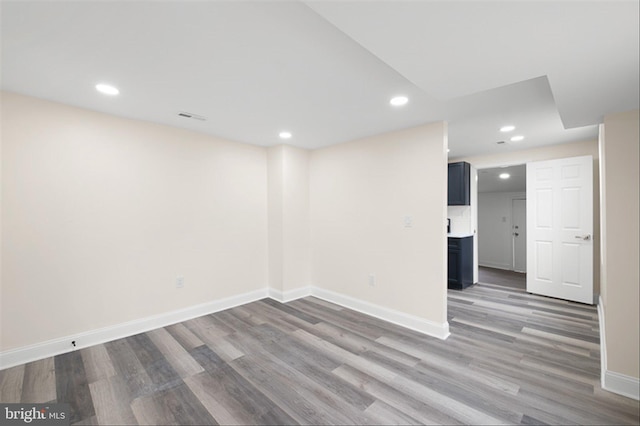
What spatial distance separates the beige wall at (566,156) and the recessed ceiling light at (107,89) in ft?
17.2

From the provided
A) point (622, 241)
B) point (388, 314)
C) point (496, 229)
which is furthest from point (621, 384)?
point (496, 229)

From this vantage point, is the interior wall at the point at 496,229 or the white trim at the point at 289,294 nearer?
the white trim at the point at 289,294

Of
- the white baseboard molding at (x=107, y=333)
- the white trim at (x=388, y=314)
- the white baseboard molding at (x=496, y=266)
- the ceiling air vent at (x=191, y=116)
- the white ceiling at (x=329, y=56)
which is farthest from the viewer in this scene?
the white baseboard molding at (x=496, y=266)

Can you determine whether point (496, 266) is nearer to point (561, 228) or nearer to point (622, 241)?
point (561, 228)

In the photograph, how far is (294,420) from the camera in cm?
175

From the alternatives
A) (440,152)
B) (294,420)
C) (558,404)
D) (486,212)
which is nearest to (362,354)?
(294,420)

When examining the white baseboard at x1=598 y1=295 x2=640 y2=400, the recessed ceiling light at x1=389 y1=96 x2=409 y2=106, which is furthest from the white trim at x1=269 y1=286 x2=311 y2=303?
the white baseboard at x1=598 y1=295 x2=640 y2=400

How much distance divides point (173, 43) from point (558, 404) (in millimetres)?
3518

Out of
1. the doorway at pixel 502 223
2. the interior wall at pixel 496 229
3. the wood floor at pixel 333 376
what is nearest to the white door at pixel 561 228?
the wood floor at pixel 333 376

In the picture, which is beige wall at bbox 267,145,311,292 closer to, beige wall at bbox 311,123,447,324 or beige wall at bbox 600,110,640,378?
beige wall at bbox 311,123,447,324

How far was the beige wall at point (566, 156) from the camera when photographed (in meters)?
3.79

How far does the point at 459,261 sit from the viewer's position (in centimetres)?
464

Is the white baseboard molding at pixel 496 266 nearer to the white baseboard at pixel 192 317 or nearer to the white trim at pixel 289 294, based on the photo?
the white baseboard at pixel 192 317

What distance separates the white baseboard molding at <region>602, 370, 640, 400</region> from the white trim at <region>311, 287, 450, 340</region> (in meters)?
1.20
